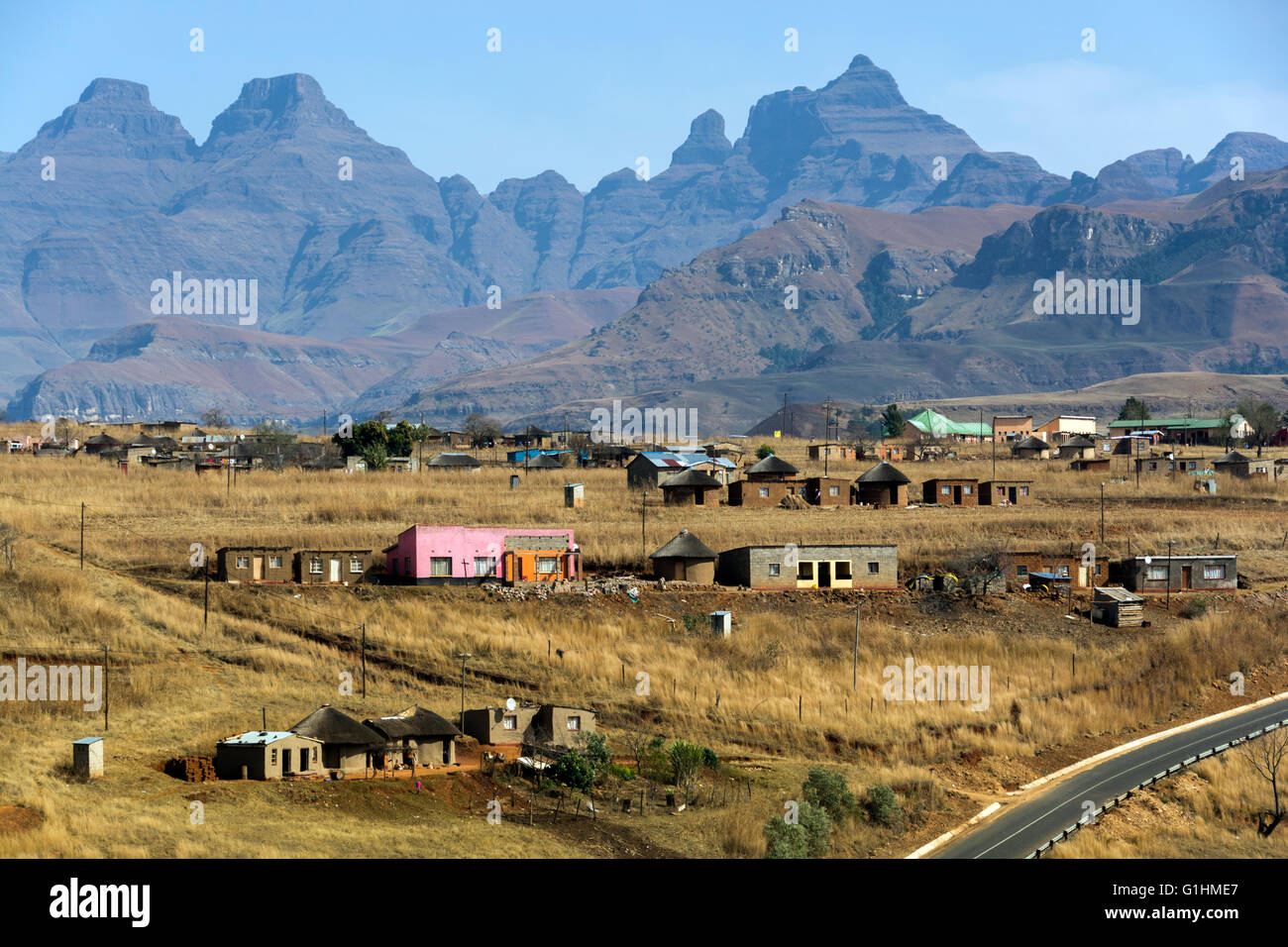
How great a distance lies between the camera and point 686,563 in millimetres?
57438

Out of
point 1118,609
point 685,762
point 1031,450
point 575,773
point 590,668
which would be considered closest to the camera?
point 575,773

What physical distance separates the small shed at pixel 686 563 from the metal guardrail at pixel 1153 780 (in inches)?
875

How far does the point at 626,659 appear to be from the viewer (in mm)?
46062

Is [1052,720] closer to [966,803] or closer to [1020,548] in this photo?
[966,803]

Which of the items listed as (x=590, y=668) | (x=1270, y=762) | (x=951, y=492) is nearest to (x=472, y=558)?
(x=590, y=668)

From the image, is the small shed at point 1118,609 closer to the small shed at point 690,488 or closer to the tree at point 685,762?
the tree at point 685,762

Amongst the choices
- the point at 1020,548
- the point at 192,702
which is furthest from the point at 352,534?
the point at 1020,548

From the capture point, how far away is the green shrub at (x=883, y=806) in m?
33.4

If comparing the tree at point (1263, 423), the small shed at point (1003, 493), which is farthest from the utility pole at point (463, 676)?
the tree at point (1263, 423)

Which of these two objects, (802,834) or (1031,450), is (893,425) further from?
(802,834)

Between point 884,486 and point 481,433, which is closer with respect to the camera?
point 884,486

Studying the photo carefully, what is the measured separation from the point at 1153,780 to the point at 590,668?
17.1 metres

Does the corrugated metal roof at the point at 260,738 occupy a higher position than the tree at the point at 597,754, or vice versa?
the corrugated metal roof at the point at 260,738

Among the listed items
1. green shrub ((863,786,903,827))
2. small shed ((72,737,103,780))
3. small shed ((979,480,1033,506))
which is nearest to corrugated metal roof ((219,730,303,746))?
small shed ((72,737,103,780))
